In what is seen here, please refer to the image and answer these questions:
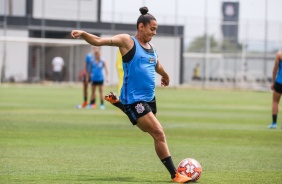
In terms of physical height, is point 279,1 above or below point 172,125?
above

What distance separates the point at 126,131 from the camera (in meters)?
18.9

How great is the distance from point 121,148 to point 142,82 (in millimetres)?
4285

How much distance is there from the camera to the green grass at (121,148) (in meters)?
11.0

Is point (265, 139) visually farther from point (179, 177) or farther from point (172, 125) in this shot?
point (179, 177)

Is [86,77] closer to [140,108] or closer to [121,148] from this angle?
[121,148]

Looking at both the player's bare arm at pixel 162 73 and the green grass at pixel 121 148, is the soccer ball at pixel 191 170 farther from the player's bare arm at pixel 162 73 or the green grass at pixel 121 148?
the player's bare arm at pixel 162 73

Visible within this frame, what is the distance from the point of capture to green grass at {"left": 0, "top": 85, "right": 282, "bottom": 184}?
10992 mm

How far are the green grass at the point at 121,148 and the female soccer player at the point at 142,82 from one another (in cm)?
54

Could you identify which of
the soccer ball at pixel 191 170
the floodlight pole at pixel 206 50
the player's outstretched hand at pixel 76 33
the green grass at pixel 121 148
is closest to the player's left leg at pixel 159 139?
the soccer ball at pixel 191 170

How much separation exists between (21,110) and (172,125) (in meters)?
7.03

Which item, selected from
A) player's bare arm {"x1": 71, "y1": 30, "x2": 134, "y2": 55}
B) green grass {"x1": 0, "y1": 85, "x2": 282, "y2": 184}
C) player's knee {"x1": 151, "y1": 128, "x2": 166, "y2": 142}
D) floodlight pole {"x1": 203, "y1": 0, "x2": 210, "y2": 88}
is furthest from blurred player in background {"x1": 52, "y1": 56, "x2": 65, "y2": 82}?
player's knee {"x1": 151, "y1": 128, "x2": 166, "y2": 142}

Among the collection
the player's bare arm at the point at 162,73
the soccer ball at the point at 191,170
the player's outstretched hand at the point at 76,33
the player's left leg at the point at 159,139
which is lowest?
the soccer ball at the point at 191,170

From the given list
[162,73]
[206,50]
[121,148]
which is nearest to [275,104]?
[121,148]

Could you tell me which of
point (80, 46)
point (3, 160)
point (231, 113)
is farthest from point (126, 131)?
point (80, 46)
